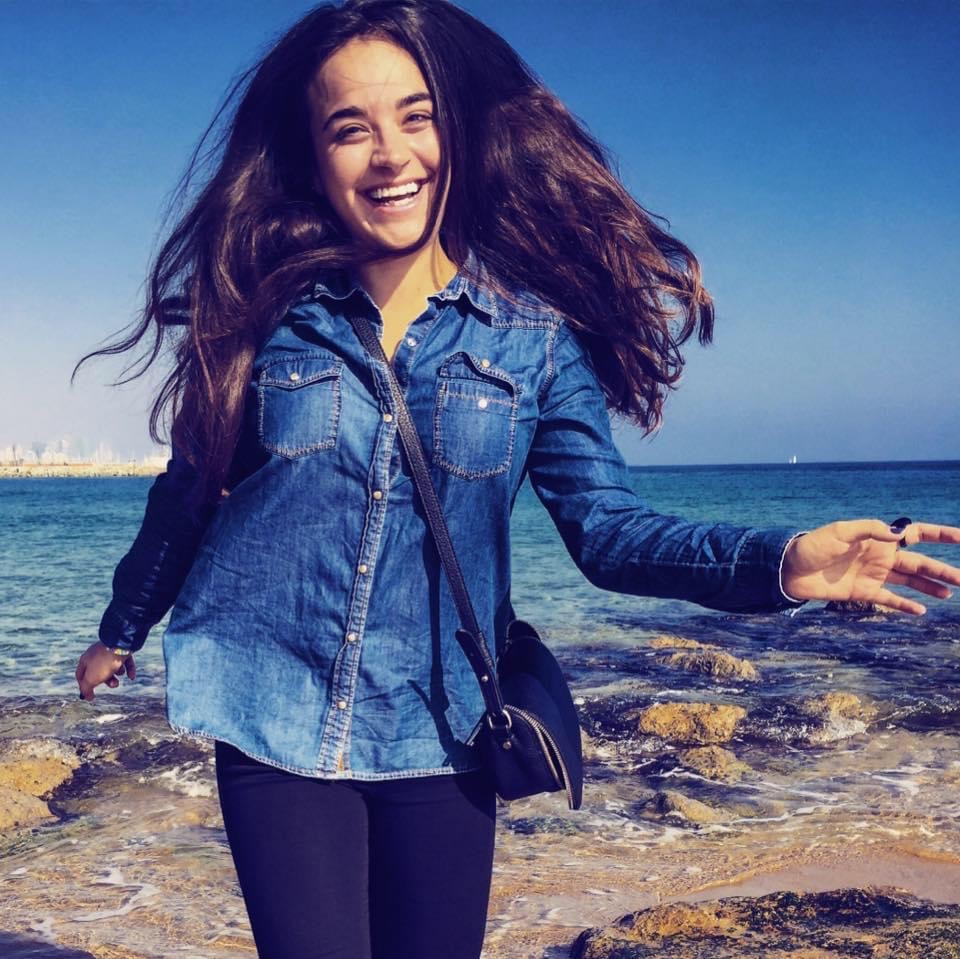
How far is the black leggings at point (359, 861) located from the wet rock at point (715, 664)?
28.2ft

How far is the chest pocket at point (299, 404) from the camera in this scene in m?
2.09

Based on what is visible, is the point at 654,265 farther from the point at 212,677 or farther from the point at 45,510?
the point at 45,510

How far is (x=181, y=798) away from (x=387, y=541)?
4.83m

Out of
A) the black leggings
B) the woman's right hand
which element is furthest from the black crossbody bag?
the woman's right hand

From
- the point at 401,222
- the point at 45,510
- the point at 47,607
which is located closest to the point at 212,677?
the point at 401,222

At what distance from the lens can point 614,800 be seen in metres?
6.07

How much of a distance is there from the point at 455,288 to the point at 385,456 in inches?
16.9

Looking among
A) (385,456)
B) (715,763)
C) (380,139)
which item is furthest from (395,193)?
(715,763)

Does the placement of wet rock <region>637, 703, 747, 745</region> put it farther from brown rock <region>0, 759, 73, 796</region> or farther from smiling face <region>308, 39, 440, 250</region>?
smiling face <region>308, 39, 440, 250</region>

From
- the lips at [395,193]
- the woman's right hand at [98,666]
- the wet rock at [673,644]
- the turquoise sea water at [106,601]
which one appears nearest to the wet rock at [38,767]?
the turquoise sea water at [106,601]

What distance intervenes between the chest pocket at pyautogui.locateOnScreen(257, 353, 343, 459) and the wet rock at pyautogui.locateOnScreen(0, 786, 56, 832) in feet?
14.9

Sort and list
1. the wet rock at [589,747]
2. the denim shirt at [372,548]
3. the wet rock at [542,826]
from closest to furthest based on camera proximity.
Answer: the denim shirt at [372,548], the wet rock at [542,826], the wet rock at [589,747]

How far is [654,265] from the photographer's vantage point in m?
2.44

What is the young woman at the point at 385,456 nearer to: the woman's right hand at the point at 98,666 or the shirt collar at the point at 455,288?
the shirt collar at the point at 455,288
